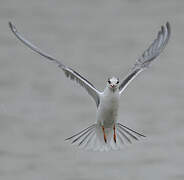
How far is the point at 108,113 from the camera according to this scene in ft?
22.8

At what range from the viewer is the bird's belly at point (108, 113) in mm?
6898

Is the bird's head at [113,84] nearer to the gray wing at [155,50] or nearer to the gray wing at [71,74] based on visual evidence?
the gray wing at [71,74]

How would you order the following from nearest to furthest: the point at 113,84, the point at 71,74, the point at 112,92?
the point at 113,84, the point at 112,92, the point at 71,74

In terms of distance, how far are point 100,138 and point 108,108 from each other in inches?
20.6

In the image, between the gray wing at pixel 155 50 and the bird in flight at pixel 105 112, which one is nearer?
the bird in flight at pixel 105 112

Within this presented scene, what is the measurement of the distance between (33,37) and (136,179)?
21.2ft

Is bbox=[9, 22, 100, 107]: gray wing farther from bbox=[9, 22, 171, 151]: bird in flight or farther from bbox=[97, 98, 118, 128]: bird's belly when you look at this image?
bbox=[97, 98, 118, 128]: bird's belly

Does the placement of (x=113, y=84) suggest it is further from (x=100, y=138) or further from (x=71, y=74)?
(x=100, y=138)

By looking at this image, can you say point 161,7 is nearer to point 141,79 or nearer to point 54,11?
point 54,11

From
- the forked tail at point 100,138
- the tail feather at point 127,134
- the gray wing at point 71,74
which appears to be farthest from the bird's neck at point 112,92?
the tail feather at point 127,134

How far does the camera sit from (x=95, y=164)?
10.1m

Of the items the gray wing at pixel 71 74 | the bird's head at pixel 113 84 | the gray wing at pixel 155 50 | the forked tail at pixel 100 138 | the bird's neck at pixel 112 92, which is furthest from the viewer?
the gray wing at pixel 155 50

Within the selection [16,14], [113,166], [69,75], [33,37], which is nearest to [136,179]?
[113,166]

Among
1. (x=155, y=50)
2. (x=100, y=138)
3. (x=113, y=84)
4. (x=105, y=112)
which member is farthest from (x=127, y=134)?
(x=155, y=50)
